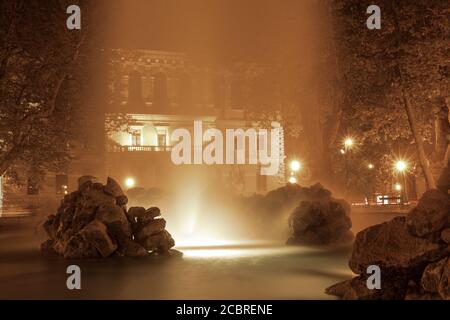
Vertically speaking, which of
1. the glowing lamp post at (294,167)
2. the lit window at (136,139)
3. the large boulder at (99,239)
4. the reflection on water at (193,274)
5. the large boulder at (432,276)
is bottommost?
Result: the reflection on water at (193,274)

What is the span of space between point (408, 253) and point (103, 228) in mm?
11174

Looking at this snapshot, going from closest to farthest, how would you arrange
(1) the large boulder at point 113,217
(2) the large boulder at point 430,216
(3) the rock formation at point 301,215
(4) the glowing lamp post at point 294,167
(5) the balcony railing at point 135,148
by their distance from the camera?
1. (2) the large boulder at point 430,216
2. (1) the large boulder at point 113,217
3. (3) the rock formation at point 301,215
4. (4) the glowing lamp post at point 294,167
5. (5) the balcony railing at point 135,148

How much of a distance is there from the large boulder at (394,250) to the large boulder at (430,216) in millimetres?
161

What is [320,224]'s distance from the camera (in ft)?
72.6

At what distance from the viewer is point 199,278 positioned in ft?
43.4

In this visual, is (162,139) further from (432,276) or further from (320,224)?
(432,276)

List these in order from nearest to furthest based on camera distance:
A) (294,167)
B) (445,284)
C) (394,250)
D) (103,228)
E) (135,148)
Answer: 1. (445,284)
2. (394,250)
3. (103,228)
4. (294,167)
5. (135,148)

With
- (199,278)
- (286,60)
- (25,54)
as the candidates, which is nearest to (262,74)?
(286,60)

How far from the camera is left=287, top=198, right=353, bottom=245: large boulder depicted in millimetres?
21828

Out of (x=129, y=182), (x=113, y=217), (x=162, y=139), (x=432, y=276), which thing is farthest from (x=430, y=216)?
(x=162, y=139)

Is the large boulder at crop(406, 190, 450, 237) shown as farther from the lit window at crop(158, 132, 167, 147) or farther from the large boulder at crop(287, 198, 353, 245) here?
the lit window at crop(158, 132, 167, 147)

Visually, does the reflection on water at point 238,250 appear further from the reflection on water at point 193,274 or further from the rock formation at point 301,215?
the rock formation at point 301,215

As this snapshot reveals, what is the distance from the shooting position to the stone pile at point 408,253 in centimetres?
967

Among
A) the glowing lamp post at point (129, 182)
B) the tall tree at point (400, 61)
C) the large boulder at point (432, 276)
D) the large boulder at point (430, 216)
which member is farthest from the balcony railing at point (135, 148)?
the large boulder at point (432, 276)
